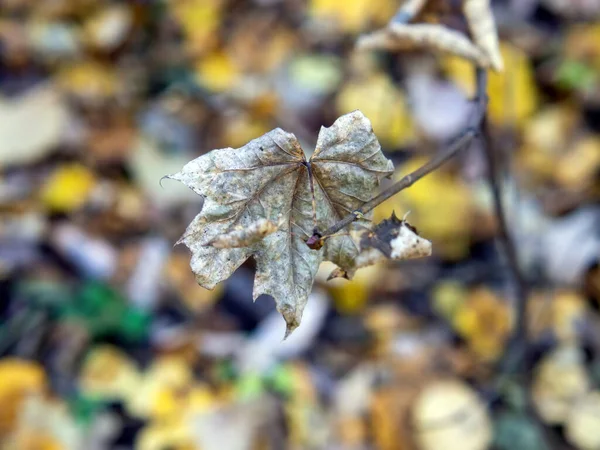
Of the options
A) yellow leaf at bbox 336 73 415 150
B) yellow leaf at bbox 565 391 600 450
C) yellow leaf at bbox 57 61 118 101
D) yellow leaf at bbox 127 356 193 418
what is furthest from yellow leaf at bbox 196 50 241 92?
yellow leaf at bbox 565 391 600 450

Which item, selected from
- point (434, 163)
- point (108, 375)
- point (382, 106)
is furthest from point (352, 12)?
point (434, 163)

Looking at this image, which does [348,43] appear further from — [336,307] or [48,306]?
[48,306]

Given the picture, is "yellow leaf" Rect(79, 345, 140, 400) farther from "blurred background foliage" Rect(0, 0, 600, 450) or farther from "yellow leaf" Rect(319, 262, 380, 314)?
"yellow leaf" Rect(319, 262, 380, 314)

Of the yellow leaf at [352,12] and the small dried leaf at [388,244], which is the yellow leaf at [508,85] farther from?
the small dried leaf at [388,244]

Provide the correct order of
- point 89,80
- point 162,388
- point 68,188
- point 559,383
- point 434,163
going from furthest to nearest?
point 89,80 → point 68,188 → point 162,388 → point 559,383 → point 434,163

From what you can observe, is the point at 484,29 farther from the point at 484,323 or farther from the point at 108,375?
the point at 108,375

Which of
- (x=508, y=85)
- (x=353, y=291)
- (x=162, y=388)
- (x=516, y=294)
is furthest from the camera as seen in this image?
(x=508, y=85)
